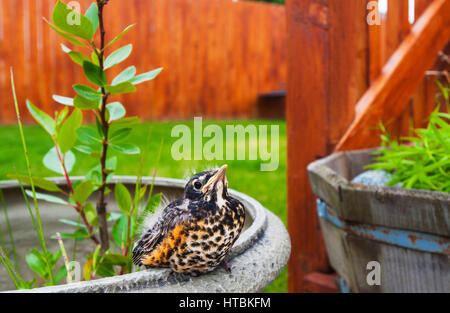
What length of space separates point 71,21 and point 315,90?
96 centimetres

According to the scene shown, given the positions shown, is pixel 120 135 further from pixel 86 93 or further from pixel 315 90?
pixel 315 90

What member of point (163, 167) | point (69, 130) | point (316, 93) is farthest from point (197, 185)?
point (163, 167)

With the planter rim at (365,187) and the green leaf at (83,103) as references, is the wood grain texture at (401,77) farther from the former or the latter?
the green leaf at (83,103)

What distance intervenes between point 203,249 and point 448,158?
27.7 inches

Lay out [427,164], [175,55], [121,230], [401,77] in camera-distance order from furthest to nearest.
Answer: [175,55], [401,77], [427,164], [121,230]

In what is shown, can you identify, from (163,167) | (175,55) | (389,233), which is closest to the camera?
(389,233)

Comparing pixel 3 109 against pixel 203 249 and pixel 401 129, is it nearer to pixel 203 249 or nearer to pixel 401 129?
pixel 401 129

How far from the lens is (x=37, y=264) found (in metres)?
0.63

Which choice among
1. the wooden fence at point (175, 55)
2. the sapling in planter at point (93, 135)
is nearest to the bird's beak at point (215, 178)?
the sapling in planter at point (93, 135)

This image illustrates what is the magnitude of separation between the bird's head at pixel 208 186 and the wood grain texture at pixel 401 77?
92 cm

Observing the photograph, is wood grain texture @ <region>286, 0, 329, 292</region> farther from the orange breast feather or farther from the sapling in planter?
the orange breast feather

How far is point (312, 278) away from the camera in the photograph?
1.34 metres

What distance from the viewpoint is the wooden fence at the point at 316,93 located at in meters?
1.29
